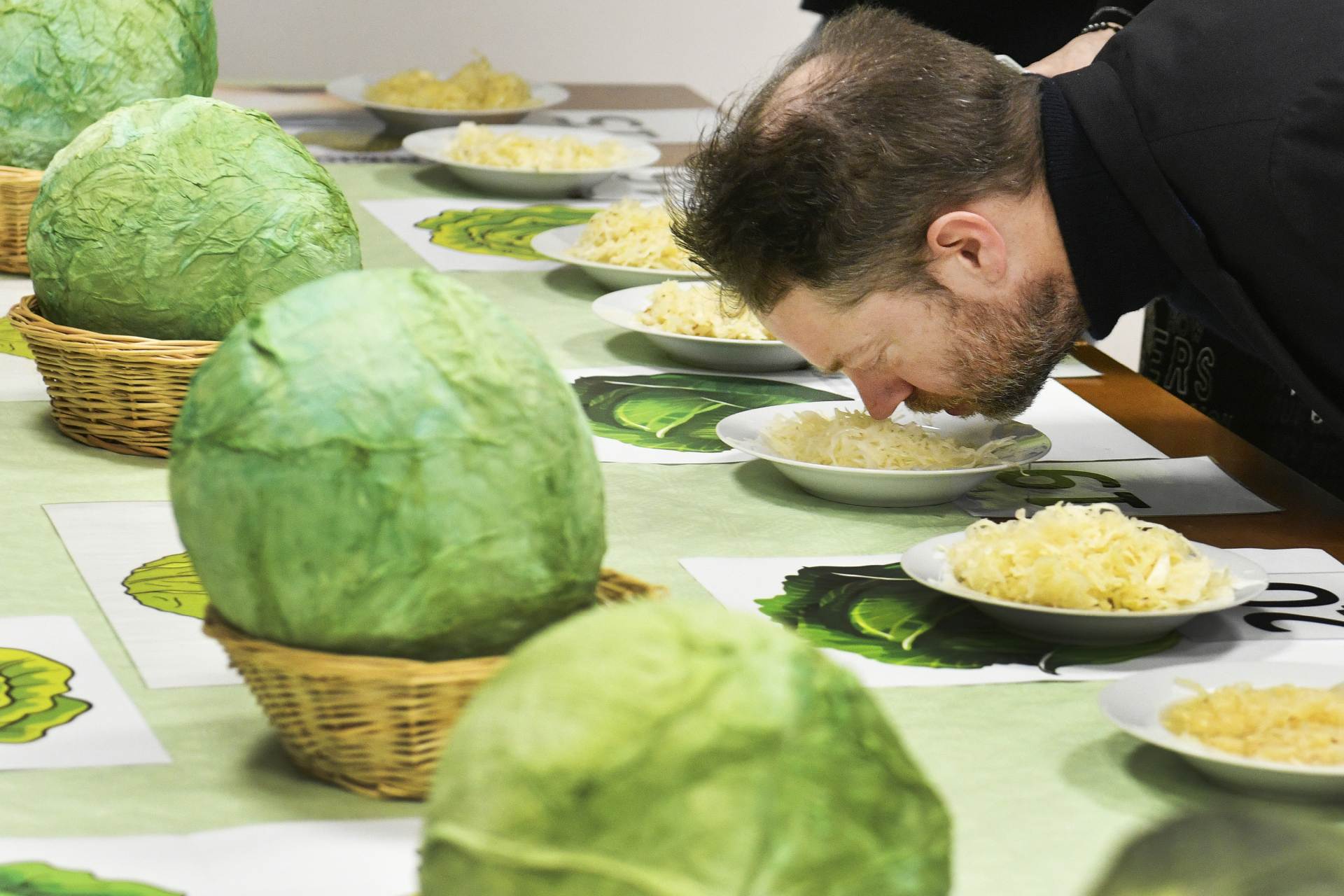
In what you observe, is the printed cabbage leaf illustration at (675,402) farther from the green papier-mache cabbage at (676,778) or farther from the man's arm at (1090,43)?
the green papier-mache cabbage at (676,778)

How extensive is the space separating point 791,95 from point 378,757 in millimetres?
1018

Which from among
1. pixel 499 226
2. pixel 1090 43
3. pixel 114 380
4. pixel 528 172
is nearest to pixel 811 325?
pixel 114 380

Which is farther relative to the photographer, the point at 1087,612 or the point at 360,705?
the point at 1087,612

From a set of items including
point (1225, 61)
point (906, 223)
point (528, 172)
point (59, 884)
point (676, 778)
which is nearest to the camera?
point (676, 778)

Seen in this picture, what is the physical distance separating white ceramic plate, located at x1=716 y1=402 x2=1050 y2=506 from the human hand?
27.8 inches

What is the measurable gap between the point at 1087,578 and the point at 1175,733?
0.67 feet

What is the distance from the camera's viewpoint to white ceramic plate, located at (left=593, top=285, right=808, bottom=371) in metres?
1.98

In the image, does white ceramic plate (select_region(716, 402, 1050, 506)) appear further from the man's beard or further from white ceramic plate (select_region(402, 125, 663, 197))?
white ceramic plate (select_region(402, 125, 663, 197))

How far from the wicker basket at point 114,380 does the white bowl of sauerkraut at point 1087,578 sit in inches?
28.6

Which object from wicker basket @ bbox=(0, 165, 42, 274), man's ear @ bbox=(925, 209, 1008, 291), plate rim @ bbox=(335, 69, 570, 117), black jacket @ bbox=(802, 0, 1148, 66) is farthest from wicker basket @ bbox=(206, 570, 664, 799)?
black jacket @ bbox=(802, 0, 1148, 66)

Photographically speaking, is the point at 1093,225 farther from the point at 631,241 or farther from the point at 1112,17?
the point at 1112,17

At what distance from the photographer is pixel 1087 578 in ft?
4.00

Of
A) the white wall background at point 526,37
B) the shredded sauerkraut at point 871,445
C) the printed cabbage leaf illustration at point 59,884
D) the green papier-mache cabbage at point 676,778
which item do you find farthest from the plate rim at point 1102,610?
the white wall background at point 526,37

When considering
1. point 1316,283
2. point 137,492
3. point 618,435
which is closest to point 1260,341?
point 1316,283
